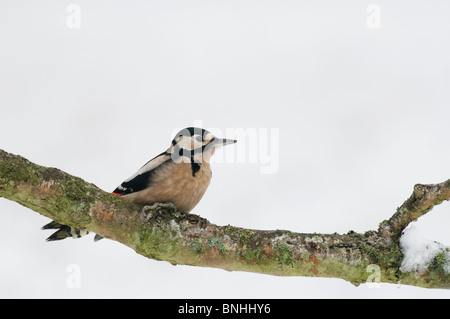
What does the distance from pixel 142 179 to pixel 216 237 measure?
730 millimetres

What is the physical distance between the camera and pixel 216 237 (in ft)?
8.34

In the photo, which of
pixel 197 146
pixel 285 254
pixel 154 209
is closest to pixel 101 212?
pixel 154 209

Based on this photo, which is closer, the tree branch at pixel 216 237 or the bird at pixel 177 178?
the tree branch at pixel 216 237

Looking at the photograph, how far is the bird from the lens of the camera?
2941 mm

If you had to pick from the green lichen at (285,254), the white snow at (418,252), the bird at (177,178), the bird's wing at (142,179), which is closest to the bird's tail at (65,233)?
the bird at (177,178)

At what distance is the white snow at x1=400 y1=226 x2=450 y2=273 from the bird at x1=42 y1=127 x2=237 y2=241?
1.17m

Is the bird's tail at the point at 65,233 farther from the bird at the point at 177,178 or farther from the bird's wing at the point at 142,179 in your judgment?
the bird's wing at the point at 142,179

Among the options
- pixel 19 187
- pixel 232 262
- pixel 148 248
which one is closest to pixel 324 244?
pixel 232 262

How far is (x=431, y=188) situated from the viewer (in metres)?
2.40

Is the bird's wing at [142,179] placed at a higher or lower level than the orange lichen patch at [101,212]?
higher

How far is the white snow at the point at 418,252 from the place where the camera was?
240 cm

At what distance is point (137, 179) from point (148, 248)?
0.64 meters

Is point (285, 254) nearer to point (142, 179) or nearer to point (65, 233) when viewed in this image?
point (142, 179)

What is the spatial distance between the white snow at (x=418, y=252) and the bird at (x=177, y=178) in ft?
3.84
